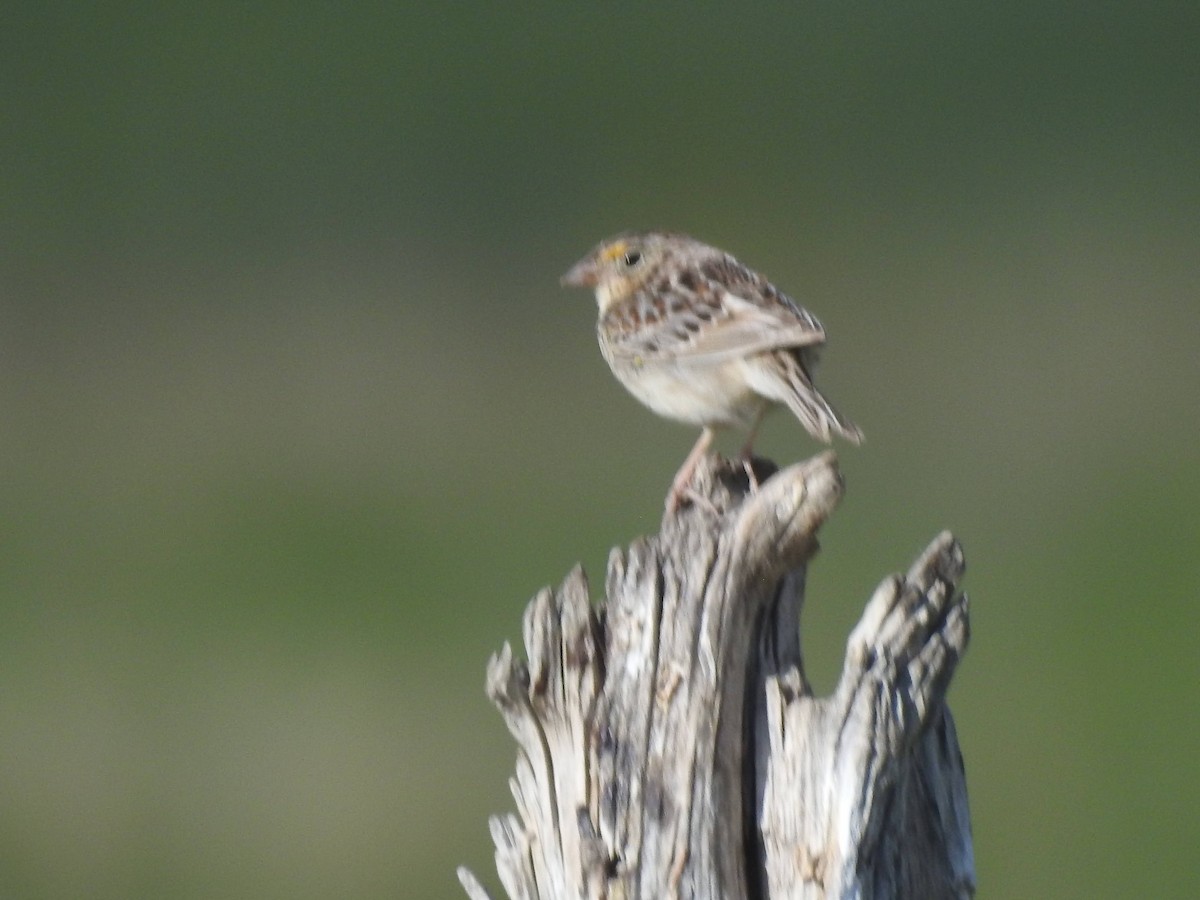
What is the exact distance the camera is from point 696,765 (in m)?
A: 1.94

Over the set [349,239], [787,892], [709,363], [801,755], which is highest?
[349,239]

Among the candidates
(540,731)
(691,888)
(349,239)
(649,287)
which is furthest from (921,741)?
(349,239)

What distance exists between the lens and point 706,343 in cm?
239

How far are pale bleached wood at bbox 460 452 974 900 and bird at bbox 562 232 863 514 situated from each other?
222 millimetres

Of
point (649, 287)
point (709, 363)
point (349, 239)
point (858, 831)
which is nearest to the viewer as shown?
point (858, 831)

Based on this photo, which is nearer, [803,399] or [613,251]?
[803,399]

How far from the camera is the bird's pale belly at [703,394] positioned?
7.80 ft

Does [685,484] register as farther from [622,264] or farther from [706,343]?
[622,264]

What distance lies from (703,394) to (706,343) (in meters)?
0.09

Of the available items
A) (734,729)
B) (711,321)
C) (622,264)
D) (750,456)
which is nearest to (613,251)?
(622,264)

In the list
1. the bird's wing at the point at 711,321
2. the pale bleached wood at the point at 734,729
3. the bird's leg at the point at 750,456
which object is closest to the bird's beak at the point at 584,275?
the bird's wing at the point at 711,321

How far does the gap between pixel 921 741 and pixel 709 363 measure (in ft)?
2.30

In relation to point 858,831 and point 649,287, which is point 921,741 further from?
point 649,287

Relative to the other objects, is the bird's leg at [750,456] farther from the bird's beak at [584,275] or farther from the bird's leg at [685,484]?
the bird's beak at [584,275]
